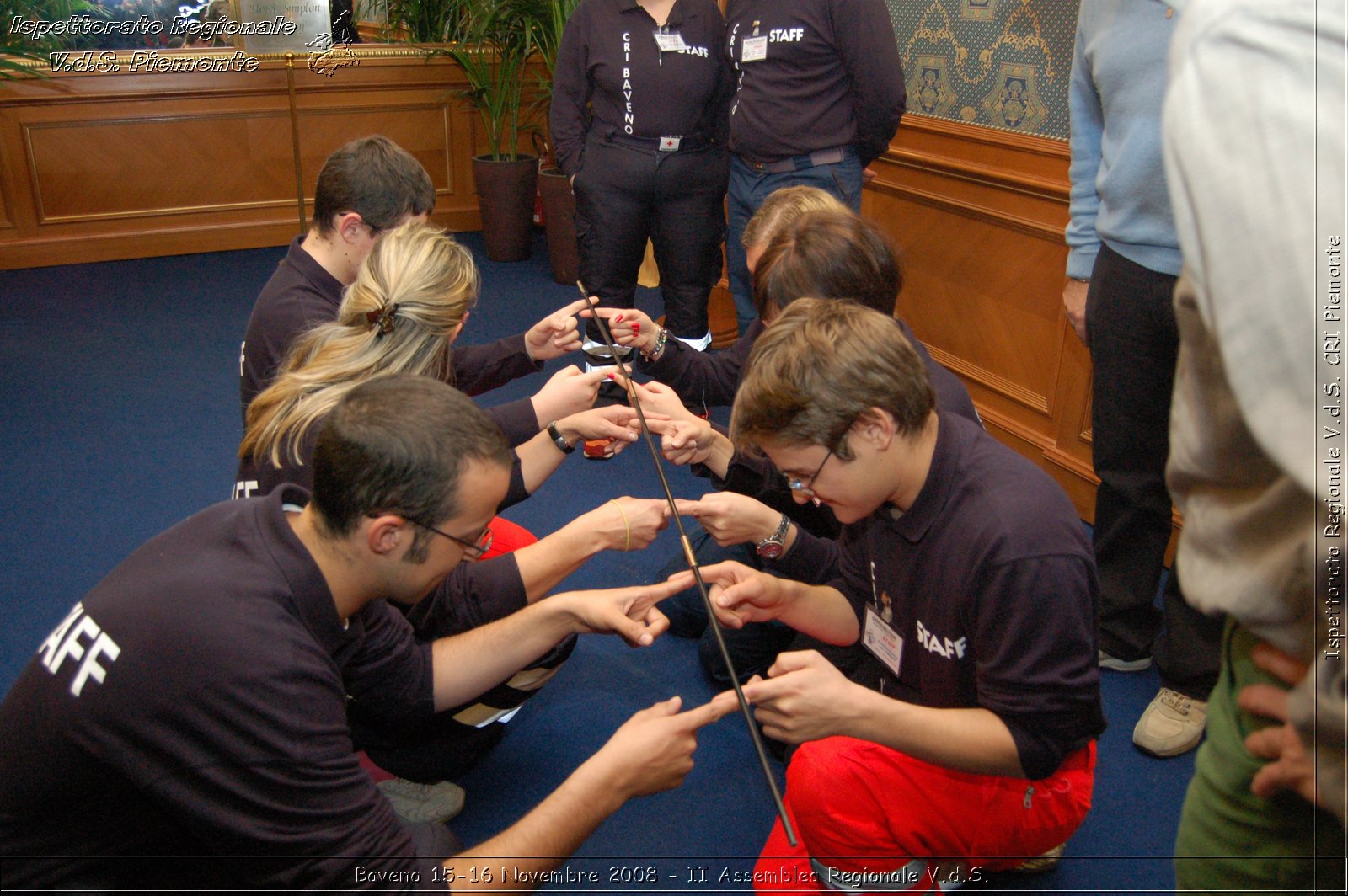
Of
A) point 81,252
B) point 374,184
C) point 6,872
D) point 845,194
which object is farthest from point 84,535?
point 81,252

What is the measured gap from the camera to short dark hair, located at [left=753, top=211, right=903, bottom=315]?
6.61 ft

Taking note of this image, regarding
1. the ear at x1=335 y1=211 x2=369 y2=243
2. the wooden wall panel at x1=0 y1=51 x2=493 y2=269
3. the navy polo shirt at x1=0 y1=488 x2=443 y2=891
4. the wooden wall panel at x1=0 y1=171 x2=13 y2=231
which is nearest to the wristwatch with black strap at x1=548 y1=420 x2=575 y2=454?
the ear at x1=335 y1=211 x2=369 y2=243

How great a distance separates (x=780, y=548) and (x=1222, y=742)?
42.4 inches

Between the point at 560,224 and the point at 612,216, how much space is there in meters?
1.68

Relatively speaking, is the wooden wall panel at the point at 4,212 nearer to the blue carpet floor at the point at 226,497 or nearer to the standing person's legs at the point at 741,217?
the blue carpet floor at the point at 226,497

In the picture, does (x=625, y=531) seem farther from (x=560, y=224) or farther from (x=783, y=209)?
(x=560, y=224)

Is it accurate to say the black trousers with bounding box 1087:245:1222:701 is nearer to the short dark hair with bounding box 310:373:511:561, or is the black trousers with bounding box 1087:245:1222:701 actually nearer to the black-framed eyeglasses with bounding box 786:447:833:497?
the black-framed eyeglasses with bounding box 786:447:833:497

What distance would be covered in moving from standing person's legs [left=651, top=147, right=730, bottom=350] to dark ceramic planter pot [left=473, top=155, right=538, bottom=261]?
6.88 ft

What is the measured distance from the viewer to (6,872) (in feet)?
3.91

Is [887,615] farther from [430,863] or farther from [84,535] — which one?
[84,535]

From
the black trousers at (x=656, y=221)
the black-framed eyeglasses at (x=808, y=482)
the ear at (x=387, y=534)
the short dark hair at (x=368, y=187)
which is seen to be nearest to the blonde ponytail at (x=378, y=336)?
the short dark hair at (x=368, y=187)

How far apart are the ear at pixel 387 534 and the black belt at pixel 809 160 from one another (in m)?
2.52

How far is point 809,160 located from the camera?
3479 mm

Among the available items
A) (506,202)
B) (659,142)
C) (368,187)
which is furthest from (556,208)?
(368,187)
